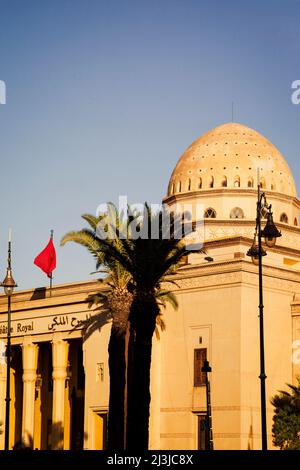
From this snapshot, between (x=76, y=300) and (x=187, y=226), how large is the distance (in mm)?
7395

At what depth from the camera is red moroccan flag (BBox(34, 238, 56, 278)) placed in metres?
58.9

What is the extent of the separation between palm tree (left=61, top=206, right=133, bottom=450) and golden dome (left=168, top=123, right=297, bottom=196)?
16.9 metres

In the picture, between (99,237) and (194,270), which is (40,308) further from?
(99,237)

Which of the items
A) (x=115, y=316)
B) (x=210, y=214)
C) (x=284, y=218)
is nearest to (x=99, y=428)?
(x=115, y=316)

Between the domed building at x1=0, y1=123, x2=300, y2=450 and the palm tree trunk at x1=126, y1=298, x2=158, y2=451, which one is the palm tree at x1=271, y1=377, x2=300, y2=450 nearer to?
the domed building at x1=0, y1=123, x2=300, y2=450

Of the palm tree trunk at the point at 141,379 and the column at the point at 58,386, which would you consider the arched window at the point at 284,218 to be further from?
the palm tree trunk at the point at 141,379

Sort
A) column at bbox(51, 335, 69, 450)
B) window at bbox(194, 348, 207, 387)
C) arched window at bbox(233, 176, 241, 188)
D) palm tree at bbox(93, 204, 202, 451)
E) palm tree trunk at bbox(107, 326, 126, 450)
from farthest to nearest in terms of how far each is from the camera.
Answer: arched window at bbox(233, 176, 241, 188) < column at bbox(51, 335, 69, 450) < window at bbox(194, 348, 207, 387) < palm tree trunk at bbox(107, 326, 126, 450) < palm tree at bbox(93, 204, 202, 451)

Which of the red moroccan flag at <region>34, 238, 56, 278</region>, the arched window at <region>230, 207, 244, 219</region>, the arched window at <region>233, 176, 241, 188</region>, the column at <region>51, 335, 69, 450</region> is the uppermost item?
the arched window at <region>233, 176, 241, 188</region>

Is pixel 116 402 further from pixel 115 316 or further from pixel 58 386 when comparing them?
pixel 58 386

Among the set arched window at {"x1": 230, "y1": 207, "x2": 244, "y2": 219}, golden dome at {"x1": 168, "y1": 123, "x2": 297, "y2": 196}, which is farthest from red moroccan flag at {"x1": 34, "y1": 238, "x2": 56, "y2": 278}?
arched window at {"x1": 230, "y1": 207, "x2": 244, "y2": 219}

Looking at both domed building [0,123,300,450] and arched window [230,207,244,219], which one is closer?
domed building [0,123,300,450]

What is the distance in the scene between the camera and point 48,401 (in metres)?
59.1

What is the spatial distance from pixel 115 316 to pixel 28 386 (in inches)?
577

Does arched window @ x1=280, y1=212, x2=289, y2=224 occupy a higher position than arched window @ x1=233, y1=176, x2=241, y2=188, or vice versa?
arched window @ x1=233, y1=176, x2=241, y2=188
